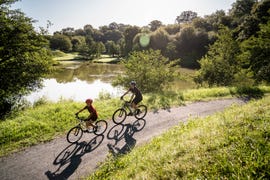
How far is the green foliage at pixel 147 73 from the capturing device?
65.3 ft

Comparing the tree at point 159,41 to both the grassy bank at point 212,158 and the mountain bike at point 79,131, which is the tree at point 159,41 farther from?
the grassy bank at point 212,158

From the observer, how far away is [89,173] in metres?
6.41

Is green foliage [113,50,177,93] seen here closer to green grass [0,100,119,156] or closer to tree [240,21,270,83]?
green grass [0,100,119,156]

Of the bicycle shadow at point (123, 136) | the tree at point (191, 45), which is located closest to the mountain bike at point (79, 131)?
the bicycle shadow at point (123, 136)

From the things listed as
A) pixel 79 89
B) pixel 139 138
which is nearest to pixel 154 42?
pixel 79 89

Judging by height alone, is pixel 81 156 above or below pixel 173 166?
below

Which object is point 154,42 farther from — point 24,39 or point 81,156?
point 81,156

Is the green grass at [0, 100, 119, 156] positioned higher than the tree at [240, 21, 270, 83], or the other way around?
the tree at [240, 21, 270, 83]

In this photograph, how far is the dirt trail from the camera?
648 centimetres

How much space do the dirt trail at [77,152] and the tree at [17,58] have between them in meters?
7.31

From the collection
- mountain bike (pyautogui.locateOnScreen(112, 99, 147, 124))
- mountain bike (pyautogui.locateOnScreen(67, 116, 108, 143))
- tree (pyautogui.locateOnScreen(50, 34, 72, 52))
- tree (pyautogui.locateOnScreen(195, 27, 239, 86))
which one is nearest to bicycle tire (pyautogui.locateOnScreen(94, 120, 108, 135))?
mountain bike (pyautogui.locateOnScreen(67, 116, 108, 143))

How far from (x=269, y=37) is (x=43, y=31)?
2151 centimetres

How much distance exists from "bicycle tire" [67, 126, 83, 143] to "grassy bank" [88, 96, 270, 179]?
8.15ft

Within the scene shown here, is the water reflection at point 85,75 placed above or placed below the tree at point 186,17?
below
